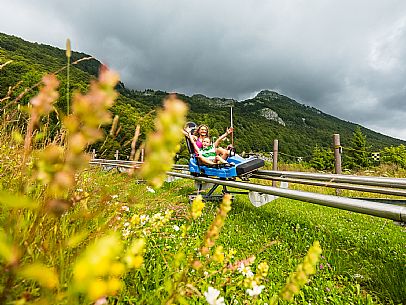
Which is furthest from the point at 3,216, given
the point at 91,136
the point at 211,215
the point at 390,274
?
the point at 211,215

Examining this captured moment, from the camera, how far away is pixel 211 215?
399 cm

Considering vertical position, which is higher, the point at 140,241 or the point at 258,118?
the point at 258,118

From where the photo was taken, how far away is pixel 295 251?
8.69 feet

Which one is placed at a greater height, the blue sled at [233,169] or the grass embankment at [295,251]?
the blue sled at [233,169]

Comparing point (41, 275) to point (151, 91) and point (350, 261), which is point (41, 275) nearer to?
point (350, 261)

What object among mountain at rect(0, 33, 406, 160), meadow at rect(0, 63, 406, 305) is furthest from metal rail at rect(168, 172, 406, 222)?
mountain at rect(0, 33, 406, 160)

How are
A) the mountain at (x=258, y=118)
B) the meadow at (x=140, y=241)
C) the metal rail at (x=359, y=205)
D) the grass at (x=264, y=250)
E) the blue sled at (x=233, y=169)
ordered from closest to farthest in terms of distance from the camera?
the meadow at (x=140, y=241) → the grass at (x=264, y=250) → the metal rail at (x=359, y=205) → the blue sled at (x=233, y=169) → the mountain at (x=258, y=118)

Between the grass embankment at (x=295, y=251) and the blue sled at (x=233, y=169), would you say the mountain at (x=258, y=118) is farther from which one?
the blue sled at (x=233, y=169)

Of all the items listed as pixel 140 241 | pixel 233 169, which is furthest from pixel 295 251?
pixel 233 169

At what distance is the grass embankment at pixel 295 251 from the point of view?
1554 millimetres

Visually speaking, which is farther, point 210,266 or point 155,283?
point 210,266

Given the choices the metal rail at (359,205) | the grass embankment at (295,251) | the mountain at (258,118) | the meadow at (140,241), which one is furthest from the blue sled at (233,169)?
the mountain at (258,118)

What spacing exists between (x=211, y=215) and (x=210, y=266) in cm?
205

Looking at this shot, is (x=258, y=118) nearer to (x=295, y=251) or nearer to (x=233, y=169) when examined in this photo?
(x=233, y=169)
